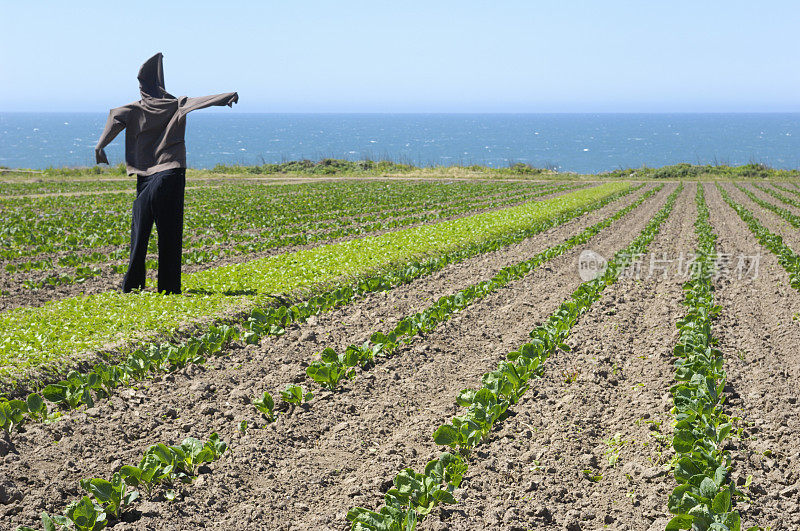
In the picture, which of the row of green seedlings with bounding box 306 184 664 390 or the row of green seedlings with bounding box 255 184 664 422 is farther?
the row of green seedlings with bounding box 306 184 664 390

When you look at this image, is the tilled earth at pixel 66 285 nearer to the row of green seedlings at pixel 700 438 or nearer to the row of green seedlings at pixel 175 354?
the row of green seedlings at pixel 175 354

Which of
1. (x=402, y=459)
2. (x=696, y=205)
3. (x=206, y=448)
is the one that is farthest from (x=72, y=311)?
(x=696, y=205)

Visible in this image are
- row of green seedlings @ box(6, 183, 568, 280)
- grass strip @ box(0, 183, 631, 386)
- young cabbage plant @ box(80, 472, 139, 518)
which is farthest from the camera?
row of green seedlings @ box(6, 183, 568, 280)

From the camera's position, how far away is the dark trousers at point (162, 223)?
961 cm

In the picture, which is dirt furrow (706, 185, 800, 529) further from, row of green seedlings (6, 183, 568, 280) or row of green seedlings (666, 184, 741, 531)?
row of green seedlings (6, 183, 568, 280)

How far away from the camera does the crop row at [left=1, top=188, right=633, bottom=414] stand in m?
6.05

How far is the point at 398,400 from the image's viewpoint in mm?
6363

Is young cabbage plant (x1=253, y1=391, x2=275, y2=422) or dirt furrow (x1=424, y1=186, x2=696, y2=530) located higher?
young cabbage plant (x1=253, y1=391, x2=275, y2=422)

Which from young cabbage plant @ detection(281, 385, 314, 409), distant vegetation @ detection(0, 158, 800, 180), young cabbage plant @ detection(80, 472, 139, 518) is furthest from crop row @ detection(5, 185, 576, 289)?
distant vegetation @ detection(0, 158, 800, 180)

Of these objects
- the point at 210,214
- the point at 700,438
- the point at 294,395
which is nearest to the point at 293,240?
the point at 210,214

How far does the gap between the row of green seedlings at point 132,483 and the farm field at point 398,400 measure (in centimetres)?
1

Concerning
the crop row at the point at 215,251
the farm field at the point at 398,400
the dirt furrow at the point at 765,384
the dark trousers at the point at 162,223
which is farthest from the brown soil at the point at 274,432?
the crop row at the point at 215,251

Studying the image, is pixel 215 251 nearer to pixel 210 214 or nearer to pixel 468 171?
pixel 210 214

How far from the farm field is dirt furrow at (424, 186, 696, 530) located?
20 mm
